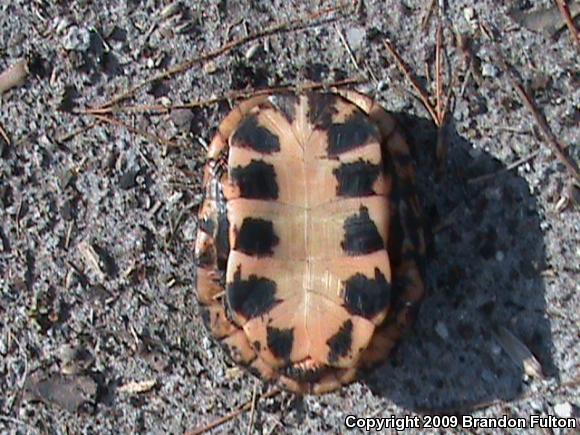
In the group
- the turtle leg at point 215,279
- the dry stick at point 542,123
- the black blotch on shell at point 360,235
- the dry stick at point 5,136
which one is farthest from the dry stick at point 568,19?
the dry stick at point 5,136

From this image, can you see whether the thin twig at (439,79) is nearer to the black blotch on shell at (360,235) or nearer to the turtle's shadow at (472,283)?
the turtle's shadow at (472,283)

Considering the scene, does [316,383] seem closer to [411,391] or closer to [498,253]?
[411,391]

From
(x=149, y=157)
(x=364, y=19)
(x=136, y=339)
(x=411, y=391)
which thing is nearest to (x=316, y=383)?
(x=411, y=391)

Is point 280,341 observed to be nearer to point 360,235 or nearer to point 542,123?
point 360,235

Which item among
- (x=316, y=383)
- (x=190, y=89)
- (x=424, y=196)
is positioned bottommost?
(x=316, y=383)

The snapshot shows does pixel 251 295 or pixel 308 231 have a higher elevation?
A: pixel 308 231

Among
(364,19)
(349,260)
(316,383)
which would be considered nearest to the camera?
(349,260)

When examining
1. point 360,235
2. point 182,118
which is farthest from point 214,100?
point 360,235
